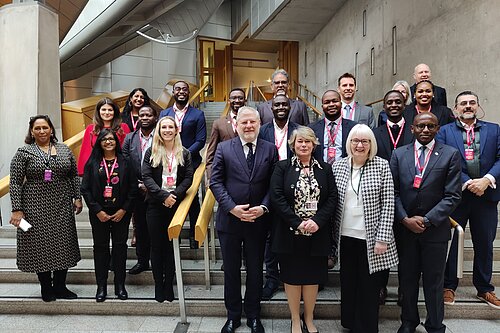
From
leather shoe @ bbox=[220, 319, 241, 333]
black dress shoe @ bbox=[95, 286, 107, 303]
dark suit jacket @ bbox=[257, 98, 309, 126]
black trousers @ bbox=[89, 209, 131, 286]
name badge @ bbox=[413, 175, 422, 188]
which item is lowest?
leather shoe @ bbox=[220, 319, 241, 333]

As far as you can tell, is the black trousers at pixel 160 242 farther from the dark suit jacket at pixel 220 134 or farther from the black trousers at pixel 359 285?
the black trousers at pixel 359 285

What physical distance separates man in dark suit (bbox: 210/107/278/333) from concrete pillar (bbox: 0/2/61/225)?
341 centimetres

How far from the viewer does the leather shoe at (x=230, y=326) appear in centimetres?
287

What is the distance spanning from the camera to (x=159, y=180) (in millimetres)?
3215

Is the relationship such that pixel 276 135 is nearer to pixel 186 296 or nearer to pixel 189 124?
pixel 189 124

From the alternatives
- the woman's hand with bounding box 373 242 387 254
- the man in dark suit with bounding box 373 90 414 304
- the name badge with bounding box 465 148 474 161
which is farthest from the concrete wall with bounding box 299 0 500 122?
the woman's hand with bounding box 373 242 387 254

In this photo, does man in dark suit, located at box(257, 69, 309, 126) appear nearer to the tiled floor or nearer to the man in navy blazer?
the man in navy blazer

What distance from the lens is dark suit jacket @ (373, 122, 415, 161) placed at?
10.3ft

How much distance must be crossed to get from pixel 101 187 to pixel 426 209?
2.48 metres

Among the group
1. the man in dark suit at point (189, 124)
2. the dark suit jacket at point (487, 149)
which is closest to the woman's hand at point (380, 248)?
the dark suit jacket at point (487, 149)

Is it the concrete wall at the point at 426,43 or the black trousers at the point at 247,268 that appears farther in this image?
the concrete wall at the point at 426,43

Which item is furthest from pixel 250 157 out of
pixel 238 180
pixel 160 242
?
pixel 160 242

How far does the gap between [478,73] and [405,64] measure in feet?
7.41

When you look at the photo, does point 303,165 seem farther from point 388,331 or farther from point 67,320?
point 67,320
